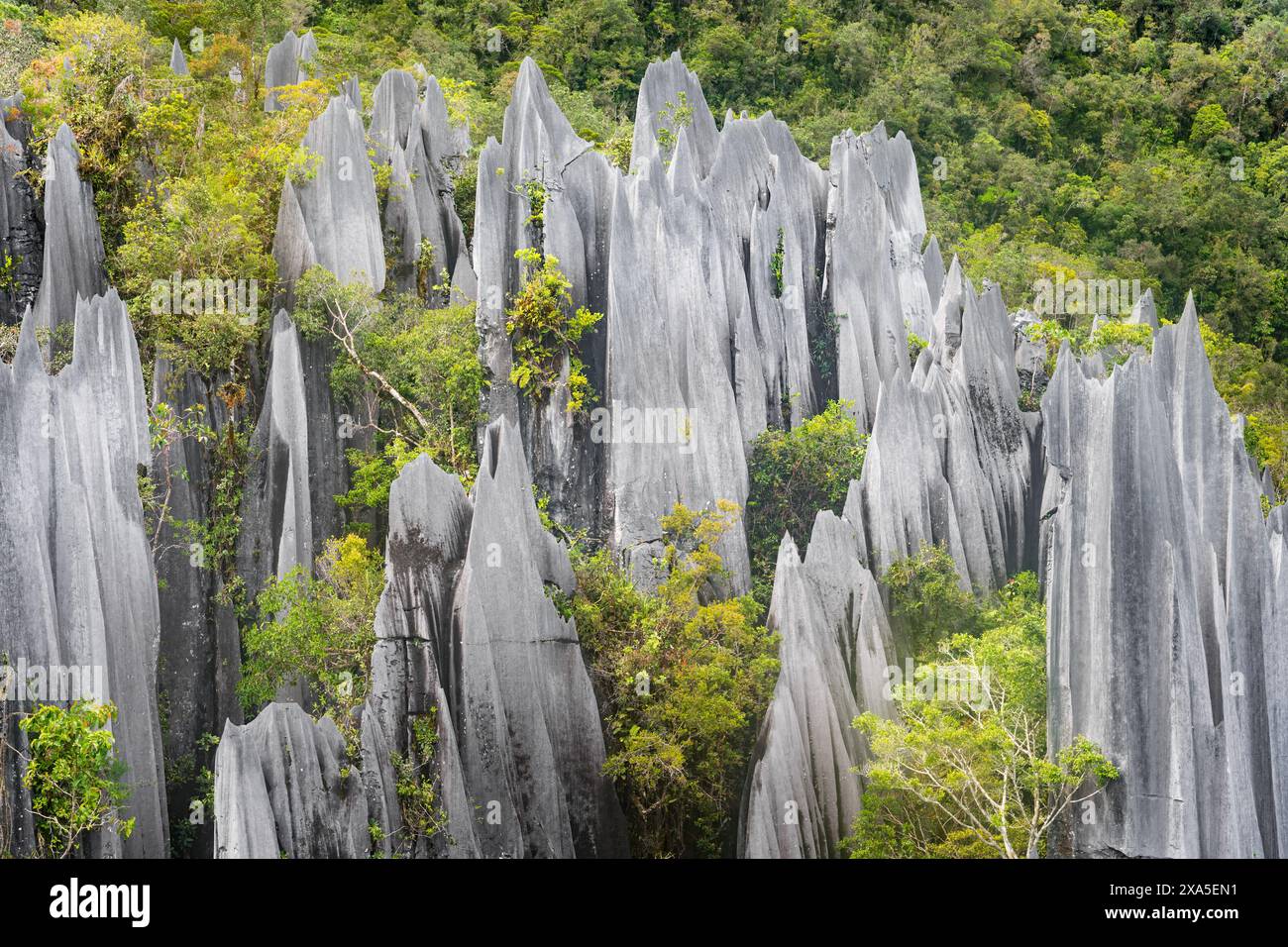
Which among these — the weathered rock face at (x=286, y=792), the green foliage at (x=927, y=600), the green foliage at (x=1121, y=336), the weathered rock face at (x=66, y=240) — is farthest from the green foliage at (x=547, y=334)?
the green foliage at (x=1121, y=336)

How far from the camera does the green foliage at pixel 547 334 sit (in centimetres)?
2631

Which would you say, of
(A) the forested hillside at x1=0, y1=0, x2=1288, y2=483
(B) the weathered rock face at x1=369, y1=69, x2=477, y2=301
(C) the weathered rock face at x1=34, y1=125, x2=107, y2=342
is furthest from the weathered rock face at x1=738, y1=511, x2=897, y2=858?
(C) the weathered rock face at x1=34, y1=125, x2=107, y2=342

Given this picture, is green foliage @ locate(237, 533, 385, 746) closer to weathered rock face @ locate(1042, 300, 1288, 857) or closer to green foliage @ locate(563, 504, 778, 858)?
green foliage @ locate(563, 504, 778, 858)

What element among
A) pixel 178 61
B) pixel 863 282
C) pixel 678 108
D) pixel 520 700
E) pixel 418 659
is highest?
pixel 178 61

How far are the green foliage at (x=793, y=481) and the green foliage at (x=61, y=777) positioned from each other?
11452mm

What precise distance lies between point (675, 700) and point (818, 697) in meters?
2.18

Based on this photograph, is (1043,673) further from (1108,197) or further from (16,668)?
(1108,197)

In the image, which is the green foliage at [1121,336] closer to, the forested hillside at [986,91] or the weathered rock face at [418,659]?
the forested hillside at [986,91]

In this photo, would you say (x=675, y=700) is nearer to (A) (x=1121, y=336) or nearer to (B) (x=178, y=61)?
(A) (x=1121, y=336)

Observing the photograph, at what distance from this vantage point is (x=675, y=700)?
75.6 ft

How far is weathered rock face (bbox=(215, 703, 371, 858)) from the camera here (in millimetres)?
18438

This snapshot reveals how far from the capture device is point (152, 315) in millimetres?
25469

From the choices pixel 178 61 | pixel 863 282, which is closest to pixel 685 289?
pixel 863 282
